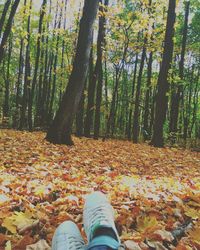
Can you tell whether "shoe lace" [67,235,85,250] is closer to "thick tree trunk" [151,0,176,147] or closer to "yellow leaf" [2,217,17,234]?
"yellow leaf" [2,217,17,234]

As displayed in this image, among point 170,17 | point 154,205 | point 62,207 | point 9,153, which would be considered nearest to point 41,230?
point 62,207

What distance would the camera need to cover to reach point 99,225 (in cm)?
191

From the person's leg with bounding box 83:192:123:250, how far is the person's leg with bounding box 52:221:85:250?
2.6 inches

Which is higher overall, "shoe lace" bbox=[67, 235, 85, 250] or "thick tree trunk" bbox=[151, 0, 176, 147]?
"thick tree trunk" bbox=[151, 0, 176, 147]

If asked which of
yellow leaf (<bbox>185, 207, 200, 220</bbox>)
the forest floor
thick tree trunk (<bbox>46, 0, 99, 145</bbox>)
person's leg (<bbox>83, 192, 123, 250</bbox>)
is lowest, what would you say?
the forest floor

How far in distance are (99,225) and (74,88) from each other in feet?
26.1

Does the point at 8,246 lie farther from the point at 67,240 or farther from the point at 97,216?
the point at 97,216

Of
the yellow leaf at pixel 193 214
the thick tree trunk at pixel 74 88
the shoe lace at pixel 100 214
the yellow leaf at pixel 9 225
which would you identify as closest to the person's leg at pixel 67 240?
the shoe lace at pixel 100 214

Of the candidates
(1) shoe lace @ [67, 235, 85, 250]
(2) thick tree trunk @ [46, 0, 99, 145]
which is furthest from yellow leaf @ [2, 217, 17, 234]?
(2) thick tree trunk @ [46, 0, 99, 145]

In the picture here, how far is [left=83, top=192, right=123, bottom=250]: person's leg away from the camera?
1674 mm

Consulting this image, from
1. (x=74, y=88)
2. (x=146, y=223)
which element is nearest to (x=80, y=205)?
(x=146, y=223)

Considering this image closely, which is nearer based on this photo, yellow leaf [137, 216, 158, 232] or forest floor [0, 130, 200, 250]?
forest floor [0, 130, 200, 250]

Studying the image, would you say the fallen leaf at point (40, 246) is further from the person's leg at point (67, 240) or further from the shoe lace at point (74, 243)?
the shoe lace at point (74, 243)

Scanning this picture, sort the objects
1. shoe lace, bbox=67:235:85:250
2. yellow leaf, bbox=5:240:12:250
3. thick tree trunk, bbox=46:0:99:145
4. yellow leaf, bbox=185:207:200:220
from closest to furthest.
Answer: shoe lace, bbox=67:235:85:250
yellow leaf, bbox=5:240:12:250
yellow leaf, bbox=185:207:200:220
thick tree trunk, bbox=46:0:99:145
